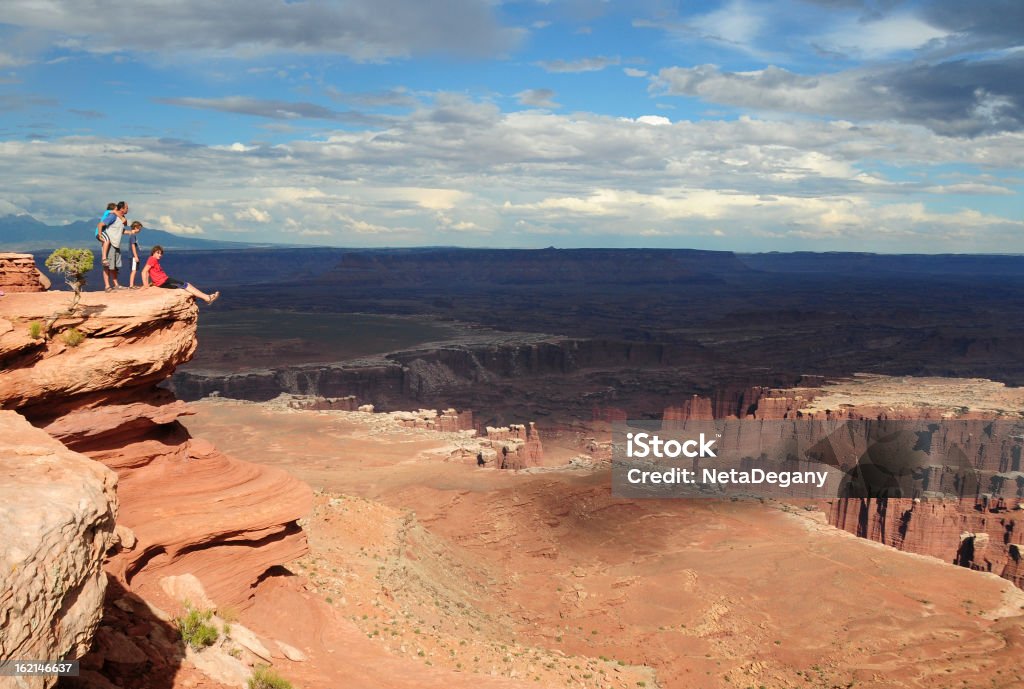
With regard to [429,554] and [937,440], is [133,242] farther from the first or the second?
[937,440]

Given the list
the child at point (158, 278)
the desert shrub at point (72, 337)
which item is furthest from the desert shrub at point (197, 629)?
the child at point (158, 278)

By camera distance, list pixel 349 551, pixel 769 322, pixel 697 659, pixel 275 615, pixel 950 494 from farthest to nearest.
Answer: pixel 769 322 < pixel 950 494 < pixel 697 659 < pixel 349 551 < pixel 275 615

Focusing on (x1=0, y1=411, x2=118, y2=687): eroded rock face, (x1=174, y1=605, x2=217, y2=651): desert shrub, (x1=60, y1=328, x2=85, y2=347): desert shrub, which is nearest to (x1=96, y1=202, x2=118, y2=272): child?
(x1=60, y1=328, x2=85, y2=347): desert shrub

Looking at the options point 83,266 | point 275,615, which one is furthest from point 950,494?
point 83,266

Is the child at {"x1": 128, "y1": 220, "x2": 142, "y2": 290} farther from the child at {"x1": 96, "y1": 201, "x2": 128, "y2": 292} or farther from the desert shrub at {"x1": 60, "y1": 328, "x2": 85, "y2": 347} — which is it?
the desert shrub at {"x1": 60, "y1": 328, "x2": 85, "y2": 347}

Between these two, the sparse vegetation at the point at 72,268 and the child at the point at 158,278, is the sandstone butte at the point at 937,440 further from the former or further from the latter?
the sparse vegetation at the point at 72,268

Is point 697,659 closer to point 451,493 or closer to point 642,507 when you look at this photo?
point 642,507
